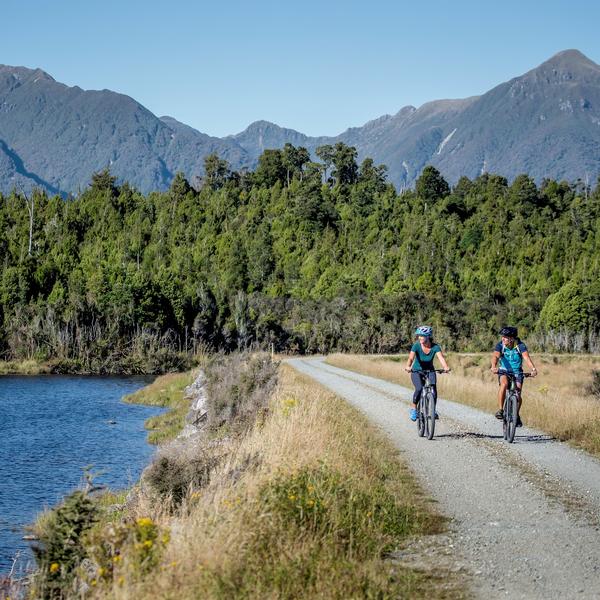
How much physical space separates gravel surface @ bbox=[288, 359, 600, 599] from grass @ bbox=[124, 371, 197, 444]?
741 inches

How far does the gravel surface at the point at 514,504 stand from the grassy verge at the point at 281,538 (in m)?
0.47

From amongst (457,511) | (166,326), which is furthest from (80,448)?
(166,326)

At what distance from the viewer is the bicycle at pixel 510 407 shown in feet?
49.6

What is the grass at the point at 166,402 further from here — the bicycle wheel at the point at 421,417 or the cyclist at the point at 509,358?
the cyclist at the point at 509,358

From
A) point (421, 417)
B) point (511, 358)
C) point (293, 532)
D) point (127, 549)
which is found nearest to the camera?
point (127, 549)

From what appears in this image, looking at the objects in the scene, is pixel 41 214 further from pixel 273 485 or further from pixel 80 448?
pixel 273 485

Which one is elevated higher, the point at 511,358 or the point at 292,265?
the point at 292,265

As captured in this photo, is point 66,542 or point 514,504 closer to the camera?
point 66,542

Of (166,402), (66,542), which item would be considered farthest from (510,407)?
(166,402)

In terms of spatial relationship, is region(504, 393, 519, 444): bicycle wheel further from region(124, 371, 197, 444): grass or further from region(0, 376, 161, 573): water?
region(124, 371, 197, 444): grass

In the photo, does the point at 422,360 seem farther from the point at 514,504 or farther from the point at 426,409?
the point at 514,504

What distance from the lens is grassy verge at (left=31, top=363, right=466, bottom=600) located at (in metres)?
6.54

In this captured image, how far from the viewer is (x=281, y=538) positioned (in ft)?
24.9

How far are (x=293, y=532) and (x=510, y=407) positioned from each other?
8.44m
